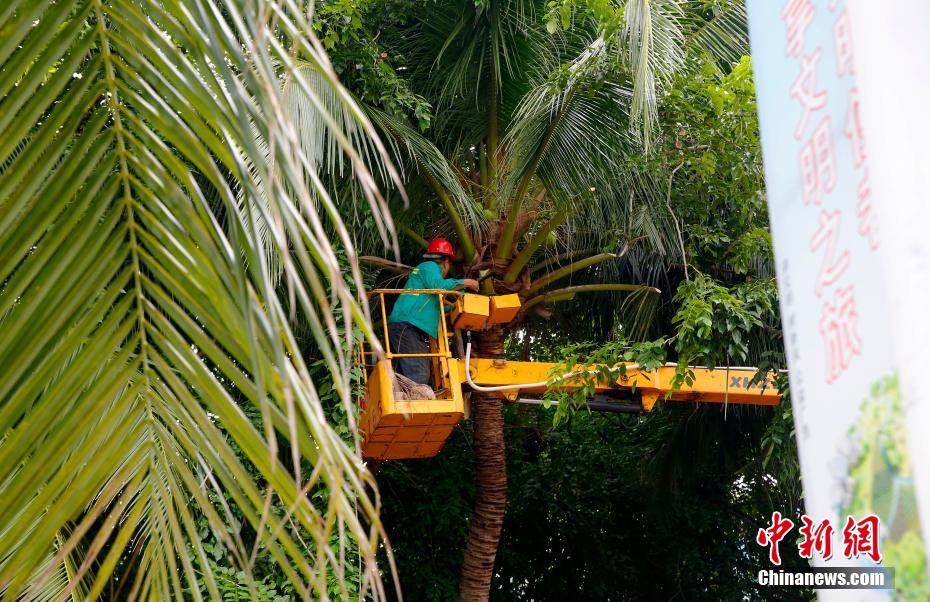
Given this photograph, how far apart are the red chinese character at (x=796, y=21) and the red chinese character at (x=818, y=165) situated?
149 mm

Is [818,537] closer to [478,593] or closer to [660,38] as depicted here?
[660,38]

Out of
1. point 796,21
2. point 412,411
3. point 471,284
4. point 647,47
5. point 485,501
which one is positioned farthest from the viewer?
point 485,501

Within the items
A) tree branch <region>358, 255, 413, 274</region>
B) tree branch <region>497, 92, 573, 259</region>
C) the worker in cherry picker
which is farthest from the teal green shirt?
tree branch <region>497, 92, 573, 259</region>

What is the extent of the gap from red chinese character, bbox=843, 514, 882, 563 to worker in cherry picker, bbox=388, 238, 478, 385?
22.9 feet

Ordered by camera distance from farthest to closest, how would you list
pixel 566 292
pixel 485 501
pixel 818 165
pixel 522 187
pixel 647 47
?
1. pixel 485 501
2. pixel 566 292
3. pixel 522 187
4. pixel 647 47
5. pixel 818 165

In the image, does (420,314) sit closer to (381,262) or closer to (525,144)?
Result: (381,262)

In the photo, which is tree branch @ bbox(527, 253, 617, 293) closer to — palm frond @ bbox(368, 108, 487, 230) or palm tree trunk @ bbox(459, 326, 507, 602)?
palm tree trunk @ bbox(459, 326, 507, 602)

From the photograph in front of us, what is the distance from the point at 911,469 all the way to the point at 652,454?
494 inches

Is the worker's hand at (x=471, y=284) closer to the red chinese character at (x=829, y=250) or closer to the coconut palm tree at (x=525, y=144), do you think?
the coconut palm tree at (x=525, y=144)

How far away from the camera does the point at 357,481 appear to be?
1180 mm

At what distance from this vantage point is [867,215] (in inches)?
48.9

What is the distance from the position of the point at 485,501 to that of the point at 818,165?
9524mm

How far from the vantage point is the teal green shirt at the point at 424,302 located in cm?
844

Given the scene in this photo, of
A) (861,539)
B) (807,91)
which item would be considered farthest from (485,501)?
(807,91)
